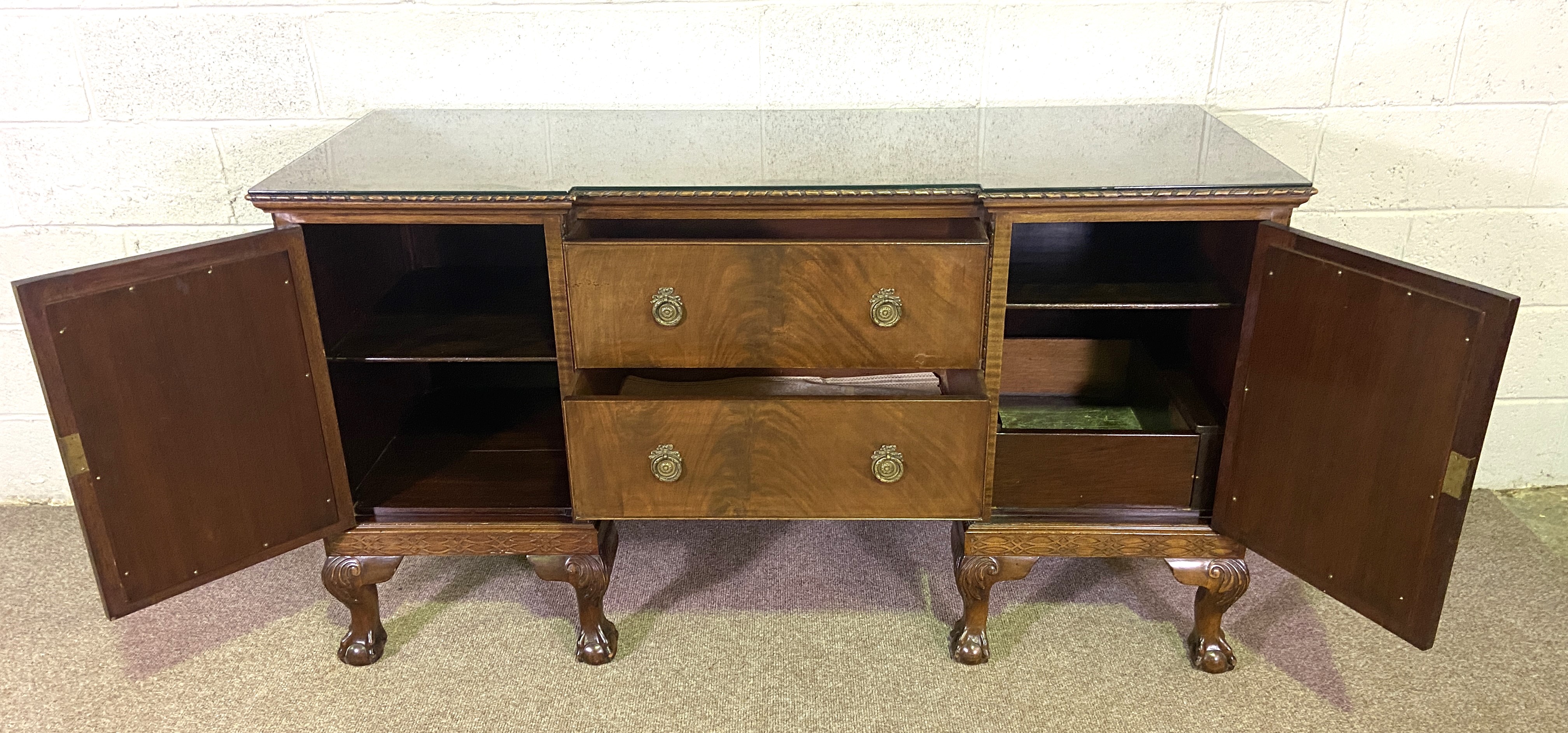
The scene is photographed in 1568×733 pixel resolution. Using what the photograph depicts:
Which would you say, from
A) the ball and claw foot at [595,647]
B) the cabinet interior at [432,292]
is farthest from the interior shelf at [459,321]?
the ball and claw foot at [595,647]

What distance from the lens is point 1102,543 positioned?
1.71m

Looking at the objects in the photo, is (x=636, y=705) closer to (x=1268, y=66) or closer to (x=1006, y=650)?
(x=1006, y=650)

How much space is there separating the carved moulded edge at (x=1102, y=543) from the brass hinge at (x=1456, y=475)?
0.40m

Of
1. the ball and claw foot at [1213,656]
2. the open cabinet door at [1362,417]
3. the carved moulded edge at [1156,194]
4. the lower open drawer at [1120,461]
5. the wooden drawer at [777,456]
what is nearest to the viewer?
the open cabinet door at [1362,417]

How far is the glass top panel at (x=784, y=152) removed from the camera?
1.48 metres

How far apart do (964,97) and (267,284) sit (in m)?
1.18

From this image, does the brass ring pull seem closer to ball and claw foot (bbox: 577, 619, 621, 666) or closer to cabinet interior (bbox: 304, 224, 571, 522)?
cabinet interior (bbox: 304, 224, 571, 522)

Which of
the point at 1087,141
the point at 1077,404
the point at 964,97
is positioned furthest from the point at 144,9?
the point at 1077,404

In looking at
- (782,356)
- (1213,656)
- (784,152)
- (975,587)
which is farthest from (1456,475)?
(784,152)

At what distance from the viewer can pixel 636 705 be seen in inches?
67.4

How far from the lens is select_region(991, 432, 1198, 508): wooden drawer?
1664mm

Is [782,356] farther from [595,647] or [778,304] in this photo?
[595,647]

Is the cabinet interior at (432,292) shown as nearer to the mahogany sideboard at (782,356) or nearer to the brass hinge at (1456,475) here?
the mahogany sideboard at (782,356)

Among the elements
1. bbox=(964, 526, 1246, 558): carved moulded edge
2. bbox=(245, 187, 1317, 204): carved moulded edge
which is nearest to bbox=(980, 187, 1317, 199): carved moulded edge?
bbox=(245, 187, 1317, 204): carved moulded edge
